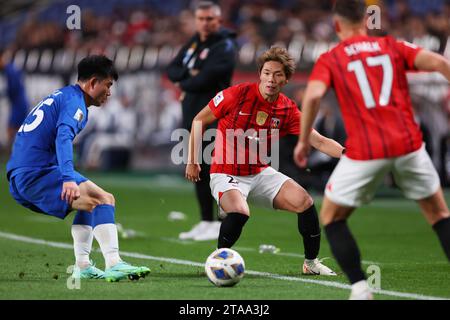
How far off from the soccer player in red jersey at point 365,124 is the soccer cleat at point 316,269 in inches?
71.6

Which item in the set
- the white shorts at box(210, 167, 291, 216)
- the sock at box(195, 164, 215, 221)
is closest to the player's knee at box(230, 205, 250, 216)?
the white shorts at box(210, 167, 291, 216)

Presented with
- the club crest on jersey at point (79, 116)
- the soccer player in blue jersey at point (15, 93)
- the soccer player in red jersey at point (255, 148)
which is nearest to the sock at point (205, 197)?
the soccer player in red jersey at point (255, 148)

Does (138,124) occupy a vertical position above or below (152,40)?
below

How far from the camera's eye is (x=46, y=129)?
7.31 meters

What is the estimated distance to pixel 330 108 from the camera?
17.4m

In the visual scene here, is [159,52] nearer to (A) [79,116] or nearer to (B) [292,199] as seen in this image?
(B) [292,199]

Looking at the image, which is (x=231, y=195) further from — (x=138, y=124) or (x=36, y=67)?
(x=36, y=67)

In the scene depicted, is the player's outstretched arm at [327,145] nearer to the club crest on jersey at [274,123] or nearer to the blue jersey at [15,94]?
the club crest on jersey at [274,123]

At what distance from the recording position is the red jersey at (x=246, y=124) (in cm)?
793

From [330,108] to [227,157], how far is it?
375 inches

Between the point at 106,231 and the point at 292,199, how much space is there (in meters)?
1.59

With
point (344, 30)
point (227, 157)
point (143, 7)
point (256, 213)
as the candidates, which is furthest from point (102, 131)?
point (344, 30)

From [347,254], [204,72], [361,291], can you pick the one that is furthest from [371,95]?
[204,72]
